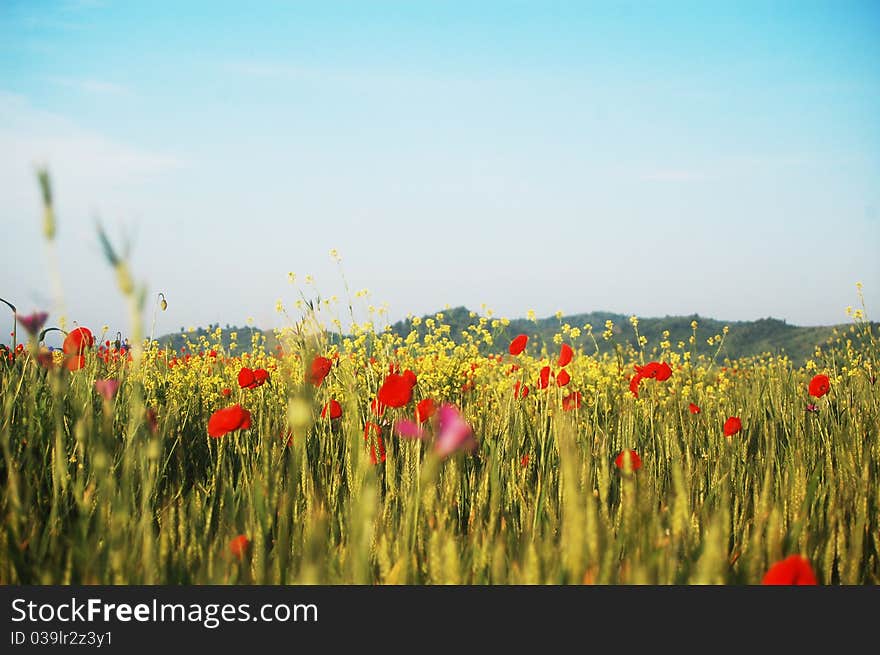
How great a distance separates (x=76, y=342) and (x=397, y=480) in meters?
Result: 1.21

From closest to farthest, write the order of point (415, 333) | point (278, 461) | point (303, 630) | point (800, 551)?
1. point (303, 630)
2. point (800, 551)
3. point (278, 461)
4. point (415, 333)

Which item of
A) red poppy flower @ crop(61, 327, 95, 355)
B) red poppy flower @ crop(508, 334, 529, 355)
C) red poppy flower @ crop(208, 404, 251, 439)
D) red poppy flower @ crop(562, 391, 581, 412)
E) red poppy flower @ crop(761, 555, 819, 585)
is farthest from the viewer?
red poppy flower @ crop(508, 334, 529, 355)

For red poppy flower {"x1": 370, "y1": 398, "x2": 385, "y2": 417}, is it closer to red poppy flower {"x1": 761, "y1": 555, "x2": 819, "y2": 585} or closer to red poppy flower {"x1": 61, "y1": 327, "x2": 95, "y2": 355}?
red poppy flower {"x1": 61, "y1": 327, "x2": 95, "y2": 355}

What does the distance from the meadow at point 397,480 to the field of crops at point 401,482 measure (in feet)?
0.04

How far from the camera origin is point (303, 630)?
107 centimetres

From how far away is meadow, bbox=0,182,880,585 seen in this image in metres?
1.22

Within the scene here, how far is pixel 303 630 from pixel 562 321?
4.21m

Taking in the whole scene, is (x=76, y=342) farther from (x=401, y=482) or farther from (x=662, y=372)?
(x=662, y=372)

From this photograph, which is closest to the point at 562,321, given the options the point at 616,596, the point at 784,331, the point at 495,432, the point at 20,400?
the point at 495,432

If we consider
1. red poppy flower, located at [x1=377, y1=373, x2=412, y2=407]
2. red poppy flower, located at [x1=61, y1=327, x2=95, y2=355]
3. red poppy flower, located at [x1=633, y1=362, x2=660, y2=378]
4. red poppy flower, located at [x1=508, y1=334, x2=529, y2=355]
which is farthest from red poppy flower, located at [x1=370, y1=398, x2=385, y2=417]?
red poppy flower, located at [x1=633, y1=362, x2=660, y2=378]

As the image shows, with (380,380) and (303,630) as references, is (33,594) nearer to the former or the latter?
(303,630)

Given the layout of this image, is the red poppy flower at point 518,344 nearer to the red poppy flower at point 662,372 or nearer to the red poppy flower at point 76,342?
the red poppy flower at point 662,372

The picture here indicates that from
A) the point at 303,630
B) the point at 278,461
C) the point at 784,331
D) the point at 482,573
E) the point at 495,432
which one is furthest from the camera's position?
the point at 784,331

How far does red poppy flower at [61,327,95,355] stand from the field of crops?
0.01 metres
